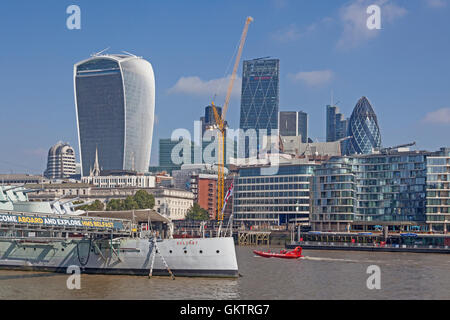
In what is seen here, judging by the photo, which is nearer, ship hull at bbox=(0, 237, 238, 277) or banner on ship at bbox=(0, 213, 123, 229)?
banner on ship at bbox=(0, 213, 123, 229)

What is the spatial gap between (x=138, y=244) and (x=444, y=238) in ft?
321

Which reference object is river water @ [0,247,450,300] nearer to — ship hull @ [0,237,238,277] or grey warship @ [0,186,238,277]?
ship hull @ [0,237,238,277]

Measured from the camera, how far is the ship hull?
65.1 meters

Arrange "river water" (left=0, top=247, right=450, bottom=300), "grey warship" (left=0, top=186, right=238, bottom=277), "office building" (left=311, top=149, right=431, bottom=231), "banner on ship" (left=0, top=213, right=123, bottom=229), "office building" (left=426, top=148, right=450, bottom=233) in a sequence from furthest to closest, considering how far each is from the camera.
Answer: "office building" (left=311, top=149, right=431, bottom=231) → "office building" (left=426, top=148, right=450, bottom=233) → "grey warship" (left=0, top=186, right=238, bottom=277) → "banner on ship" (left=0, top=213, right=123, bottom=229) → "river water" (left=0, top=247, right=450, bottom=300)

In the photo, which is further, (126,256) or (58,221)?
(126,256)

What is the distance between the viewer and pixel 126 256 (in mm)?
68812

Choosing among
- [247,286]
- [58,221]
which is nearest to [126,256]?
[58,221]

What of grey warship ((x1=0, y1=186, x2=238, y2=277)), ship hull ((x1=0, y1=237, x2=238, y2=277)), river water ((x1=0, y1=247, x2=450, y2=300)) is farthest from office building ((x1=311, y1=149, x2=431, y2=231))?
ship hull ((x1=0, y1=237, x2=238, y2=277))

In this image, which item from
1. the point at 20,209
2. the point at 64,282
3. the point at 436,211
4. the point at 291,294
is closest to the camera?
the point at 291,294

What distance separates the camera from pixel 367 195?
603ft

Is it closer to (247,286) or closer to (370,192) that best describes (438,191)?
(370,192)
